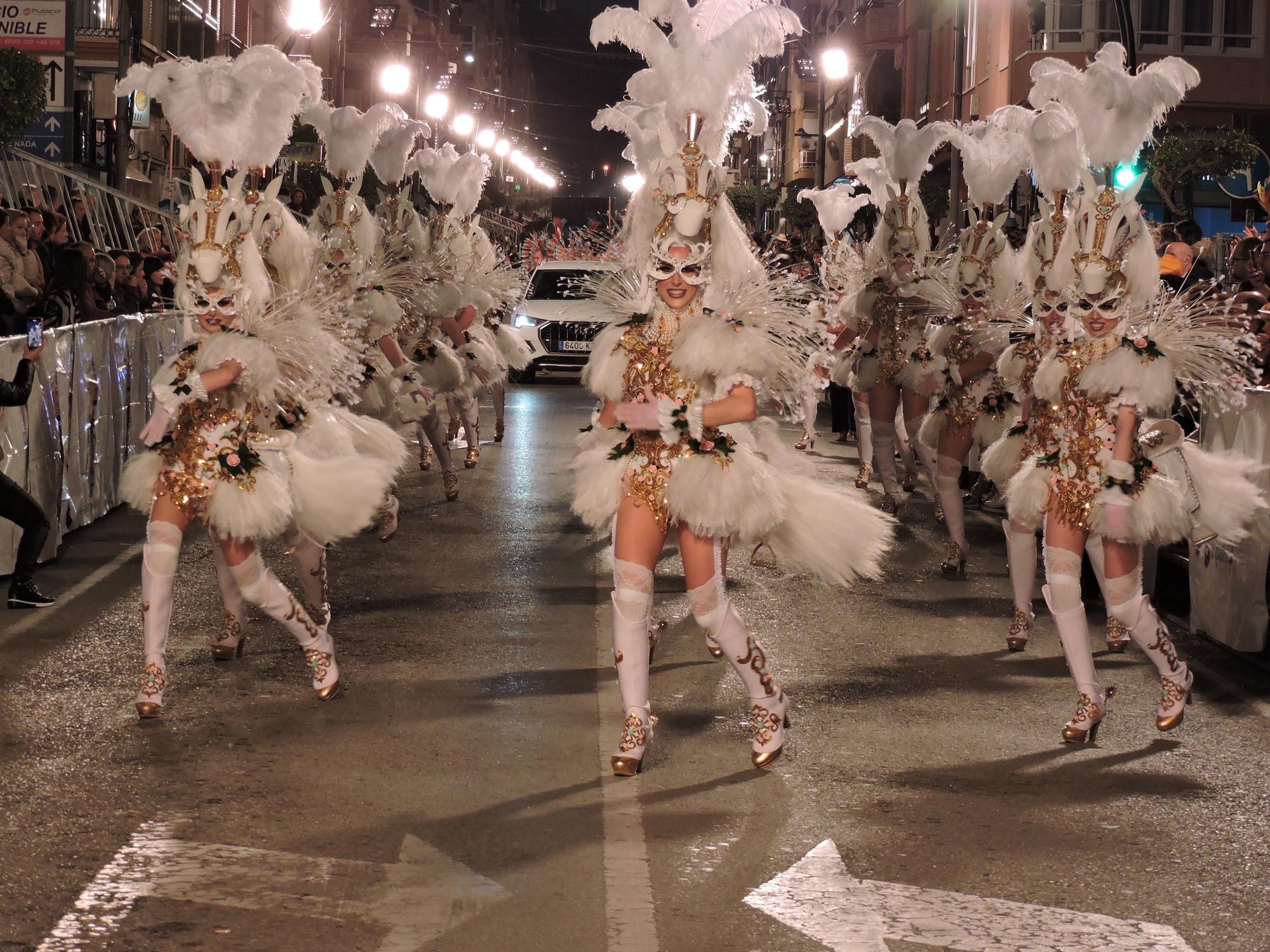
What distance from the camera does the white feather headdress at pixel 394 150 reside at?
1377 cm

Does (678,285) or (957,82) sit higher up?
(957,82)

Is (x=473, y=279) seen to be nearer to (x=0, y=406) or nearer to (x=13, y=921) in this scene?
(x=0, y=406)

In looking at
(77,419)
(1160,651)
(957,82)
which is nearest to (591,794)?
(1160,651)

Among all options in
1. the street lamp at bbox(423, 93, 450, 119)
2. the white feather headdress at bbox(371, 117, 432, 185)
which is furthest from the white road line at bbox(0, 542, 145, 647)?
the street lamp at bbox(423, 93, 450, 119)

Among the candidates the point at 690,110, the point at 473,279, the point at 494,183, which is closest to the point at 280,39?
the point at 494,183

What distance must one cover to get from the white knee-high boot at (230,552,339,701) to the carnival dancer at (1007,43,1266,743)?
2985mm

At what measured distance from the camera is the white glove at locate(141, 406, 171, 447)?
6863mm

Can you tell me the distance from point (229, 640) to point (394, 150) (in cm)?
657

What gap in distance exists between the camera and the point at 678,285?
20.7 ft

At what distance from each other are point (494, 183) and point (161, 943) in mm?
76490

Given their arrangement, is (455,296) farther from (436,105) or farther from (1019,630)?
(436,105)

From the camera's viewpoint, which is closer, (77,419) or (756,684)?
(756,684)

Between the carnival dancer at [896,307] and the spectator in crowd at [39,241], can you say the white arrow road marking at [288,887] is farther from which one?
the spectator in crowd at [39,241]

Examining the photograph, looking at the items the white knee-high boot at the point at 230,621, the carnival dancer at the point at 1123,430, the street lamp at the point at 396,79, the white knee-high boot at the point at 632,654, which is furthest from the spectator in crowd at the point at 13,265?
the street lamp at the point at 396,79
